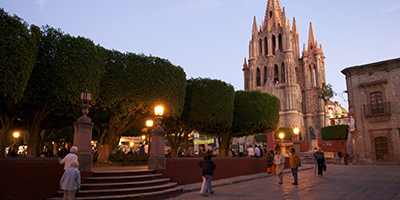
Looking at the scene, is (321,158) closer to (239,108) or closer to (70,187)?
(239,108)

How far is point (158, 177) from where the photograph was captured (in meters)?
11.4

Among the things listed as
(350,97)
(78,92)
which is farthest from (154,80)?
(350,97)

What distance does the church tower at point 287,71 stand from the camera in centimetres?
6500

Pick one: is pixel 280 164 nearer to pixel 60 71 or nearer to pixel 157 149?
pixel 157 149

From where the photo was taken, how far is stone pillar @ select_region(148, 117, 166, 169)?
1173 cm

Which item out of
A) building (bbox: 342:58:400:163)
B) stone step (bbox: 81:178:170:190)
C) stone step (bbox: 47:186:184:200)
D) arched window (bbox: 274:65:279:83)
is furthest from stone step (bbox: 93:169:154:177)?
arched window (bbox: 274:65:279:83)

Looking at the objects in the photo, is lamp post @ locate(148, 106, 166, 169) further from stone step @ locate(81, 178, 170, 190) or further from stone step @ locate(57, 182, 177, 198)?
stone step @ locate(57, 182, 177, 198)

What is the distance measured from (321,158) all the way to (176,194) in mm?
9678

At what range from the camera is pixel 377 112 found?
94.5 feet

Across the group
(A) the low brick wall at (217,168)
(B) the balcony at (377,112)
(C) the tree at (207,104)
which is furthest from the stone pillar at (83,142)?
(B) the balcony at (377,112)

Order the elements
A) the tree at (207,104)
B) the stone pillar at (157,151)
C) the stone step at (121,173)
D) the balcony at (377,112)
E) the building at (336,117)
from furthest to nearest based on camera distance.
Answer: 1. the building at (336,117)
2. the balcony at (377,112)
3. the tree at (207,104)
4. the stone pillar at (157,151)
5. the stone step at (121,173)

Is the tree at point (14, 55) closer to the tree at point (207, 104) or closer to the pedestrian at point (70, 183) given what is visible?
the pedestrian at point (70, 183)

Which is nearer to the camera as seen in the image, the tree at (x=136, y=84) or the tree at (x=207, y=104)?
the tree at (x=136, y=84)

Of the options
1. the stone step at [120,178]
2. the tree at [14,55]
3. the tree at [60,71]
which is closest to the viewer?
the stone step at [120,178]
